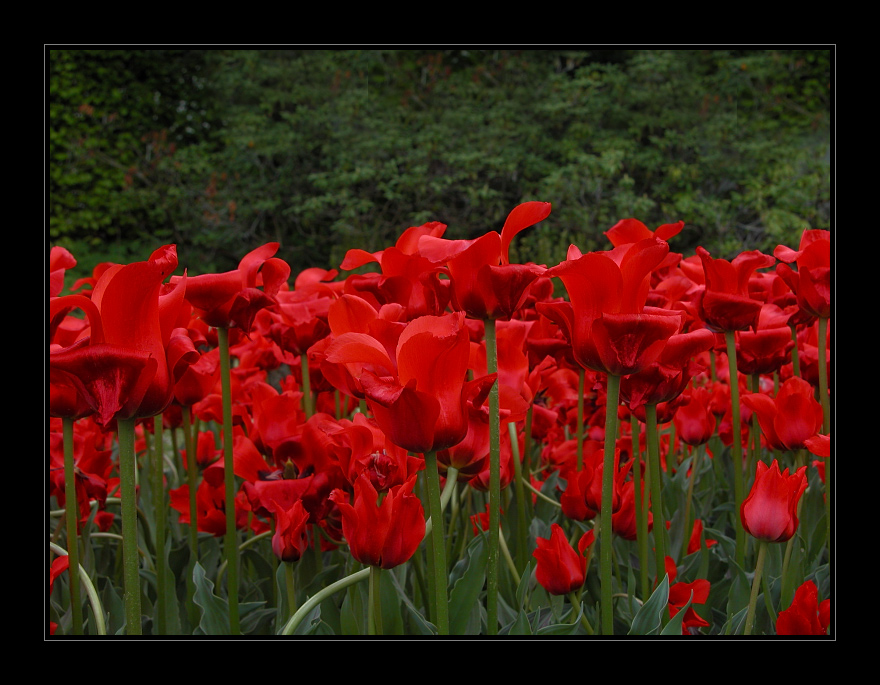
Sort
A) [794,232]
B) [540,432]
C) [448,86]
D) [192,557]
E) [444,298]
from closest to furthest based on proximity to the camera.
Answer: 1. [444,298]
2. [192,557]
3. [540,432]
4. [794,232]
5. [448,86]

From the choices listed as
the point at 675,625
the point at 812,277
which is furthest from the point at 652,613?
the point at 812,277

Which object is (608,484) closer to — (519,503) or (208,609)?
(519,503)

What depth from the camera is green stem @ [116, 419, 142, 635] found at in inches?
28.0

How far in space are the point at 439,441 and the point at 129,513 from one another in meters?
0.30

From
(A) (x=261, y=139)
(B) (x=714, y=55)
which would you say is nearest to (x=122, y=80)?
(A) (x=261, y=139)

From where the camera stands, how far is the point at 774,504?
3.20 feet

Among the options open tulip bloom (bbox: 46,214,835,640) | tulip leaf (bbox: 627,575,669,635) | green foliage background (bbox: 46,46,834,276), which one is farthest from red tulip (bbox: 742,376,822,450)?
green foliage background (bbox: 46,46,834,276)

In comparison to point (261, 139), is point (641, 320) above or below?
below

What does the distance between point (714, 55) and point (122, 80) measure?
23.8 feet

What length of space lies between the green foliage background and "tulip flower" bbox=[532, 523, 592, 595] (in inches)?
297

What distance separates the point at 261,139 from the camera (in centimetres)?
984

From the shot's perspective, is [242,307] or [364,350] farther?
[242,307]

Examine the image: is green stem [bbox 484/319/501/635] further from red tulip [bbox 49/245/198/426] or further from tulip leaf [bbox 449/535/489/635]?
red tulip [bbox 49/245/198/426]
